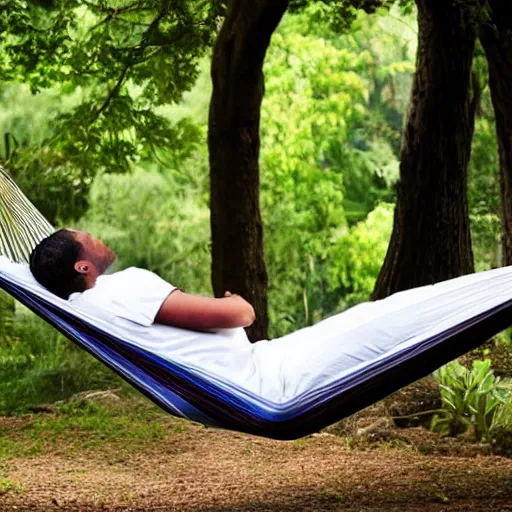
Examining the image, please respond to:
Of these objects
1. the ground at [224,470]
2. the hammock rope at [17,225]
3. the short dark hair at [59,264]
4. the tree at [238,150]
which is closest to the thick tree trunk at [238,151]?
the tree at [238,150]

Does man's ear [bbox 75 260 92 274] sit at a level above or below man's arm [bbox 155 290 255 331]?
above

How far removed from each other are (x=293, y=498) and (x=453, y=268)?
2.32 m

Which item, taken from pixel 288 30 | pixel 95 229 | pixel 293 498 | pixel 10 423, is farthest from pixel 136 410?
pixel 288 30

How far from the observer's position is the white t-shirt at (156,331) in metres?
2.55

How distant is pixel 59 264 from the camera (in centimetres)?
261

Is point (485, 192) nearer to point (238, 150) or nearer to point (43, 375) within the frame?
point (43, 375)

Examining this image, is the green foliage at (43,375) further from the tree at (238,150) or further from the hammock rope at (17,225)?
the hammock rope at (17,225)

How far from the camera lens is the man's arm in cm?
251

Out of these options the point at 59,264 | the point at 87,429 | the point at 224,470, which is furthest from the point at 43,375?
the point at 59,264

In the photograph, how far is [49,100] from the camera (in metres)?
10.6

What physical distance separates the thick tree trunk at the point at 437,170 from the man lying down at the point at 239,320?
2563 millimetres

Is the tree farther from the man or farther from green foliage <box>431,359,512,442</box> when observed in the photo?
the man

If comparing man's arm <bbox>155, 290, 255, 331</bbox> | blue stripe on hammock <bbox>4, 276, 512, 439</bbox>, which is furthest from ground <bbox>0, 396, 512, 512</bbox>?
man's arm <bbox>155, 290, 255, 331</bbox>

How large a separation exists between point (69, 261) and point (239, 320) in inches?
17.4
